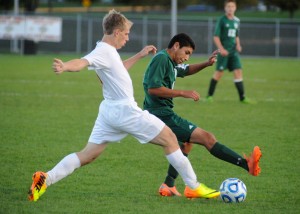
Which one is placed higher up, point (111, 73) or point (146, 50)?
point (146, 50)

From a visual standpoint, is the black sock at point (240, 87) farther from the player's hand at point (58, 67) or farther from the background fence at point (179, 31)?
the background fence at point (179, 31)

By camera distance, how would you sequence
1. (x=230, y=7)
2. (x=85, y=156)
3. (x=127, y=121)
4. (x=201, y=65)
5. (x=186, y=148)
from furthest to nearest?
(x=230, y=7) → (x=201, y=65) → (x=186, y=148) → (x=85, y=156) → (x=127, y=121)

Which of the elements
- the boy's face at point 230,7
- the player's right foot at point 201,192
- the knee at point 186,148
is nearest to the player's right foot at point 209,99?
the boy's face at point 230,7

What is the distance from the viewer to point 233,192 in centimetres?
738

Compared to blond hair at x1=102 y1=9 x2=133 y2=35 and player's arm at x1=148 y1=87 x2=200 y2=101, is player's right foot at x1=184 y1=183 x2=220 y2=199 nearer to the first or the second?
player's arm at x1=148 y1=87 x2=200 y2=101

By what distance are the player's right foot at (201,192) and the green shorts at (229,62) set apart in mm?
9729

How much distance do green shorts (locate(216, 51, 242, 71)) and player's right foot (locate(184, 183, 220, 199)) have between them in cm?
973

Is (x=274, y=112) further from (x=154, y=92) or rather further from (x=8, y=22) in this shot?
(x=8, y=22)

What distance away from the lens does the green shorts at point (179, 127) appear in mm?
7582

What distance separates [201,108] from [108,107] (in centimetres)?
886

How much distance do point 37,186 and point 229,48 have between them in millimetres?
10737

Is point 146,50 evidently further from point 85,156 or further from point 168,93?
point 85,156

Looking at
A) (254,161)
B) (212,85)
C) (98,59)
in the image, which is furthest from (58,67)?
(212,85)

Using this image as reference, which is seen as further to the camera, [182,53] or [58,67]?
[182,53]
